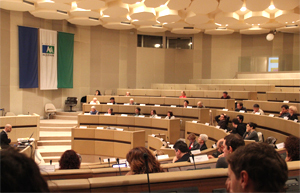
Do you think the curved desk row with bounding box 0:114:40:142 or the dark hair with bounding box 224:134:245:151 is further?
the curved desk row with bounding box 0:114:40:142

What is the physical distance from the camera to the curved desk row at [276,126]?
5141 millimetres

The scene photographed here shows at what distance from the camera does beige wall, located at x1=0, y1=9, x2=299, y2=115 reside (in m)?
10.5

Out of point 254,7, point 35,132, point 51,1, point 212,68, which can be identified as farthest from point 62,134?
point 212,68

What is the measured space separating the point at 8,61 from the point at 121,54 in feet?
19.2

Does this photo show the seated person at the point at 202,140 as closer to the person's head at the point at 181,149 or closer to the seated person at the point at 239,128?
the seated person at the point at 239,128

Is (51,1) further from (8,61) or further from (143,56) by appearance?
(143,56)

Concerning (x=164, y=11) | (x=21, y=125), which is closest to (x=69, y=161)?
(x=21, y=125)

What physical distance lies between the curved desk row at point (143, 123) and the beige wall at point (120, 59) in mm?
3902

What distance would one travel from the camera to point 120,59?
14.5 meters

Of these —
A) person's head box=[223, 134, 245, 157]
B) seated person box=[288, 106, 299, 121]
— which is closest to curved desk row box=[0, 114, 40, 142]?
person's head box=[223, 134, 245, 157]

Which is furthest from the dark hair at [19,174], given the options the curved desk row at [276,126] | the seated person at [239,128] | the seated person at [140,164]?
the seated person at [239,128]

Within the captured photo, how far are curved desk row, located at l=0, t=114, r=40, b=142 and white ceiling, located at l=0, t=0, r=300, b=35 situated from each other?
4.00 m

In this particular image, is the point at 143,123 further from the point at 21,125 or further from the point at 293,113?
the point at 293,113

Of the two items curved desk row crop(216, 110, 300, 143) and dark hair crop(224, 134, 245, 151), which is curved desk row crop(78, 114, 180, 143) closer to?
curved desk row crop(216, 110, 300, 143)
